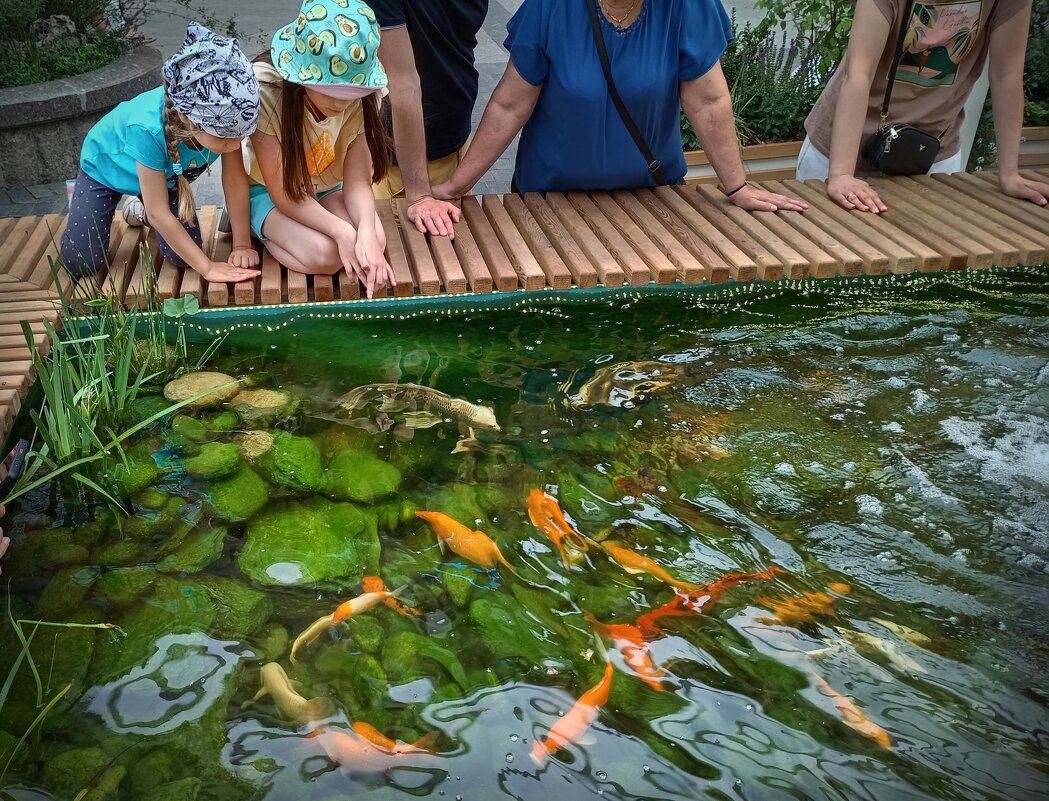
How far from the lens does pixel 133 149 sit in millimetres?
2959

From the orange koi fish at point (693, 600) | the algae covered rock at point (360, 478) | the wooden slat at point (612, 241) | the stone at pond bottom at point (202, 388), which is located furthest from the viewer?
the wooden slat at point (612, 241)

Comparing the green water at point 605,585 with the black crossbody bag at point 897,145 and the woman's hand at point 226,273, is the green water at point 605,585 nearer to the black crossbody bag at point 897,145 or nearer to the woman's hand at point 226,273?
the woman's hand at point 226,273

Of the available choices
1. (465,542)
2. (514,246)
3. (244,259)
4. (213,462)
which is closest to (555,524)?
(465,542)

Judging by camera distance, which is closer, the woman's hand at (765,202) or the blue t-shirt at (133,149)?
the blue t-shirt at (133,149)

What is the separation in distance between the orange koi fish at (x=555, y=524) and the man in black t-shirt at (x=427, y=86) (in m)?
1.40

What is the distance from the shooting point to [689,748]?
1918mm

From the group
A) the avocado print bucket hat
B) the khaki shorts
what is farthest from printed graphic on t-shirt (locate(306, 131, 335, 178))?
the khaki shorts

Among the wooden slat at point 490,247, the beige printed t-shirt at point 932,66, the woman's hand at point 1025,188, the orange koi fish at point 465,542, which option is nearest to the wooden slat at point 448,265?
the wooden slat at point 490,247

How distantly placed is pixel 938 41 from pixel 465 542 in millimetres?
2780

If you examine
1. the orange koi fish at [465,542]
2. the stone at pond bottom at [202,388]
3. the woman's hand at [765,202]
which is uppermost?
the woman's hand at [765,202]

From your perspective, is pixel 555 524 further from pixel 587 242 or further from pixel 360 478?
pixel 587 242

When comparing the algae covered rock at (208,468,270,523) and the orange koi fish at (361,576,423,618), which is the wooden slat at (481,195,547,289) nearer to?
the algae covered rock at (208,468,270,523)

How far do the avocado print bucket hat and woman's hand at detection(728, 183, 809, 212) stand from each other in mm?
1690

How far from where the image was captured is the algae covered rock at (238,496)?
2496 mm
